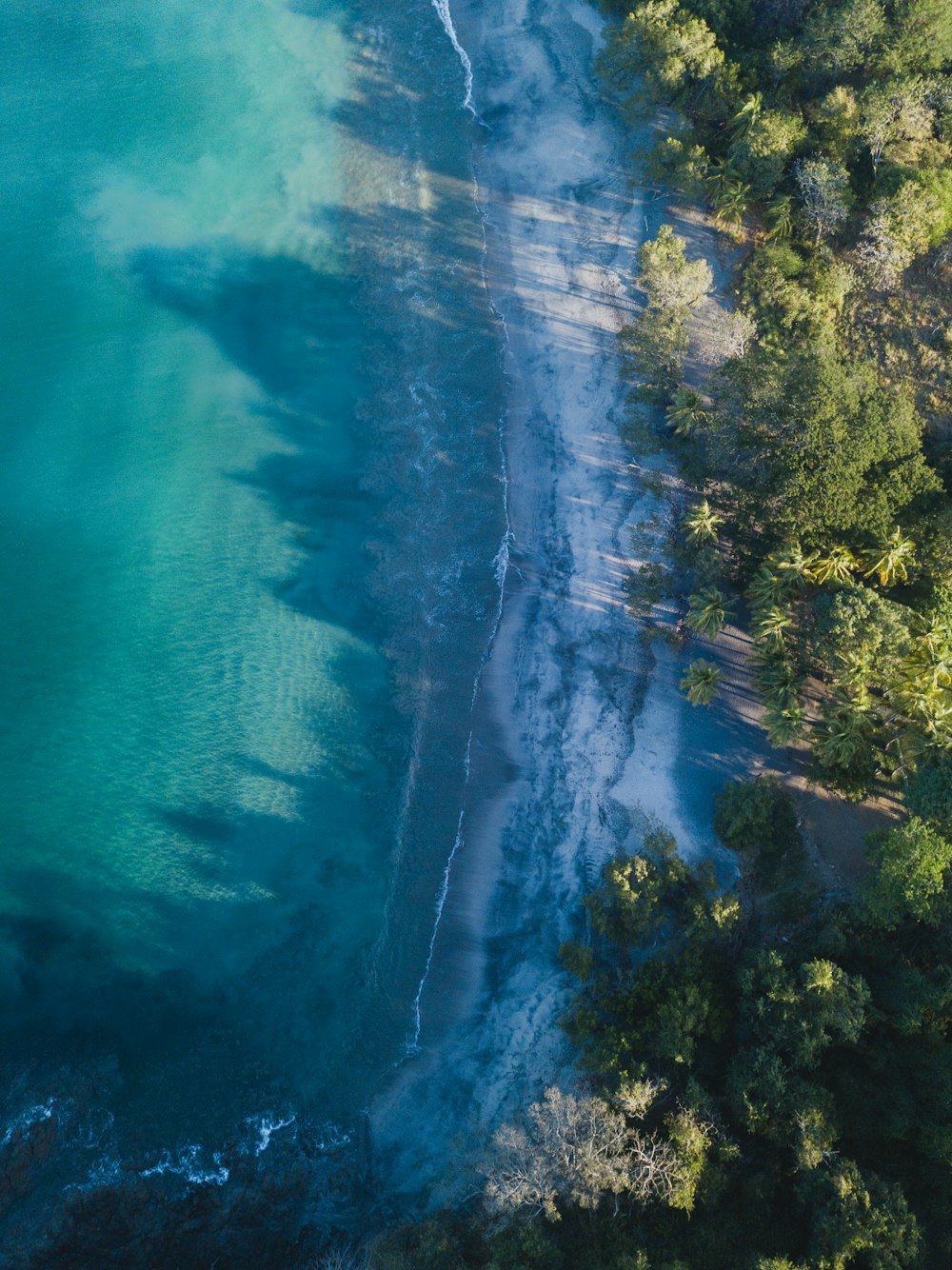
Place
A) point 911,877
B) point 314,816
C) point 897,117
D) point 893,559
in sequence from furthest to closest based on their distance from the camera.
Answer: point 897,117 → point 314,816 → point 893,559 → point 911,877

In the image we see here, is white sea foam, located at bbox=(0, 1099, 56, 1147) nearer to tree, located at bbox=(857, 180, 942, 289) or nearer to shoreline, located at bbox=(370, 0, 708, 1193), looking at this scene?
shoreline, located at bbox=(370, 0, 708, 1193)

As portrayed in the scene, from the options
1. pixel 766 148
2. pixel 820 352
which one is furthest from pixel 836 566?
pixel 766 148

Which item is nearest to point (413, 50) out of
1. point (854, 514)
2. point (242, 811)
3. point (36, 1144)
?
point (854, 514)

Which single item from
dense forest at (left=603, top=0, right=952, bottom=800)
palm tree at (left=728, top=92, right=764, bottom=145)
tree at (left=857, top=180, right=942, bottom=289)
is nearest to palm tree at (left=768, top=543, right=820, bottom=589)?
dense forest at (left=603, top=0, right=952, bottom=800)

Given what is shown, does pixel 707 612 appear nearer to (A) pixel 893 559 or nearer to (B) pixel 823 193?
(A) pixel 893 559

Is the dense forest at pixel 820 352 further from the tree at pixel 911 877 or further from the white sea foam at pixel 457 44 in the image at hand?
the white sea foam at pixel 457 44

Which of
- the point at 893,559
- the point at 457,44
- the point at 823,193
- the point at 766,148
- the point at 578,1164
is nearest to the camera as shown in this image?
the point at 578,1164
